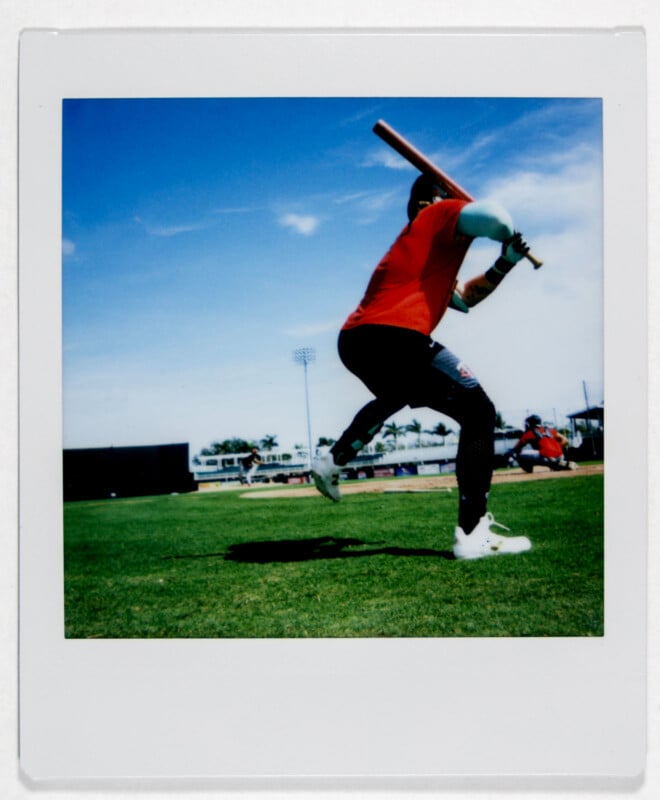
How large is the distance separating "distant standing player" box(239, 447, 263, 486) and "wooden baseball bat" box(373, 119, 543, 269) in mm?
1109

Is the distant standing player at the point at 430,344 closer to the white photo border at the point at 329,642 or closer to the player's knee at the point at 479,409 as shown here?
the player's knee at the point at 479,409

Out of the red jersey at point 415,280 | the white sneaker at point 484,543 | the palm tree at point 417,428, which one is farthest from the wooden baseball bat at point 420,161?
the white sneaker at point 484,543

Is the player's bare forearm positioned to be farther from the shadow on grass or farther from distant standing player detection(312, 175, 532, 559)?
the shadow on grass

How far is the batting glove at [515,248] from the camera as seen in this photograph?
242 centimetres

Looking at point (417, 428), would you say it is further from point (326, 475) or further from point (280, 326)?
point (280, 326)

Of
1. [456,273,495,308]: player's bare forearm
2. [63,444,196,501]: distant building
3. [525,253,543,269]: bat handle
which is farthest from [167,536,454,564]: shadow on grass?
[525,253,543,269]: bat handle

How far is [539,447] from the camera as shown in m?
2.53

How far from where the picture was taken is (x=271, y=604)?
2.40m

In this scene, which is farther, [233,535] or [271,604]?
[233,535]

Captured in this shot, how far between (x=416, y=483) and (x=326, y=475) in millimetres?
359

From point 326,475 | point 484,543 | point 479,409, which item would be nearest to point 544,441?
point 479,409

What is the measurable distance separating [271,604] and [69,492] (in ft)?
2.55
